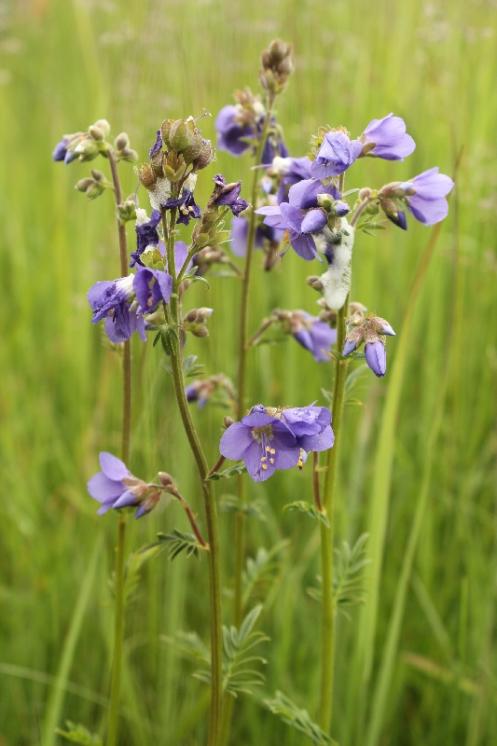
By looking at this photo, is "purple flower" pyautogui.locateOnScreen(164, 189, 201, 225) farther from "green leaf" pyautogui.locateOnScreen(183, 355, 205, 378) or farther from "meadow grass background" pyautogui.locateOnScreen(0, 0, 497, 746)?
"meadow grass background" pyautogui.locateOnScreen(0, 0, 497, 746)

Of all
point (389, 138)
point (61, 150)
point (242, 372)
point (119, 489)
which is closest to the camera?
point (389, 138)

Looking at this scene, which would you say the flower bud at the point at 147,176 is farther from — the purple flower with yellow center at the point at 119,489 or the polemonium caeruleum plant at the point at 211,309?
the purple flower with yellow center at the point at 119,489

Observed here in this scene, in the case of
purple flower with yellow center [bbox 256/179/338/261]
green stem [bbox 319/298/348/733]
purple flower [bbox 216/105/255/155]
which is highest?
purple flower [bbox 216/105/255/155]

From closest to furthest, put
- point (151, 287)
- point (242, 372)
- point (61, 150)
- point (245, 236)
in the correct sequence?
1. point (151, 287)
2. point (61, 150)
3. point (242, 372)
4. point (245, 236)

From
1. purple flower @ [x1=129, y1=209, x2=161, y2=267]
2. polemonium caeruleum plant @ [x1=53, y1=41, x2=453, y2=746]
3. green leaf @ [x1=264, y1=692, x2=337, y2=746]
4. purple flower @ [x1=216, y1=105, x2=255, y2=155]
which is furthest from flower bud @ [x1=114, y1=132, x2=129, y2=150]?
green leaf @ [x1=264, y1=692, x2=337, y2=746]

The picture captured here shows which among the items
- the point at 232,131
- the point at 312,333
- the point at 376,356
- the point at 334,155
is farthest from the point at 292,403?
the point at 334,155

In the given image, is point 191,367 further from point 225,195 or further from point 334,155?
point 334,155

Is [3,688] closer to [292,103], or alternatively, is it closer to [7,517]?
[7,517]
